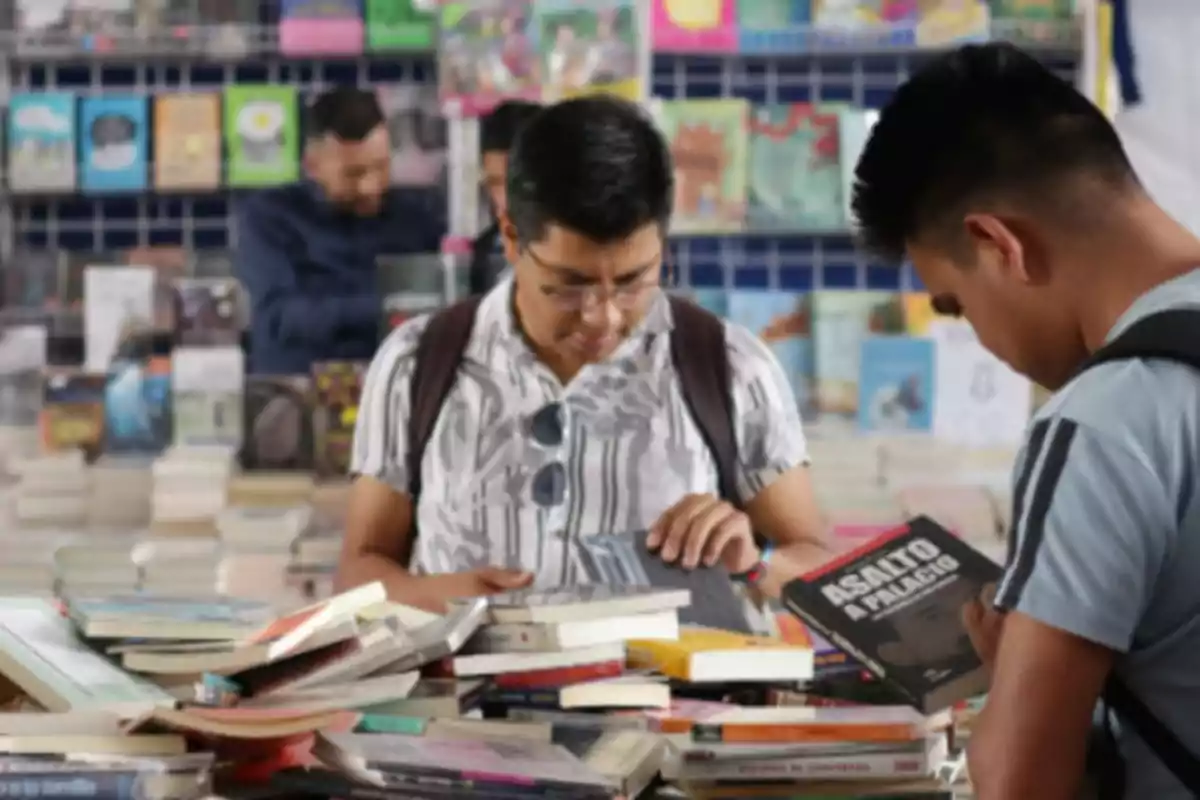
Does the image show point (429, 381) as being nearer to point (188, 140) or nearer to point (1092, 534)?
point (1092, 534)

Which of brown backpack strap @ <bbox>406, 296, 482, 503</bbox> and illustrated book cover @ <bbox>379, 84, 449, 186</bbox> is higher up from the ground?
illustrated book cover @ <bbox>379, 84, 449, 186</bbox>

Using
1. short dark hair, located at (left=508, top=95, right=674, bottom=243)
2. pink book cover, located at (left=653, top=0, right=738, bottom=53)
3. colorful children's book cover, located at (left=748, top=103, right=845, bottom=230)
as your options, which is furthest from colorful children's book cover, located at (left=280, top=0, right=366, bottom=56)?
short dark hair, located at (left=508, top=95, right=674, bottom=243)

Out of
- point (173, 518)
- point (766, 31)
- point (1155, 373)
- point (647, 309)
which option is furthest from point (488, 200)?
point (1155, 373)

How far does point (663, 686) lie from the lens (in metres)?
1.68

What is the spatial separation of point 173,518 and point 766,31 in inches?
71.3

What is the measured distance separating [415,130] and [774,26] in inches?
35.3

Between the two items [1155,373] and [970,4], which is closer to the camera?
[1155,373]

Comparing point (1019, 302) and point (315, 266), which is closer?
point (1019, 302)

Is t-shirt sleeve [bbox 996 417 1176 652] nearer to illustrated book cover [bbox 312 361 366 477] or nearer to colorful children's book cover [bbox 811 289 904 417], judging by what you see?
colorful children's book cover [bbox 811 289 904 417]

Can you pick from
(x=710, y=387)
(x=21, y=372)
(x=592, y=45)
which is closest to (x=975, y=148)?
(x=710, y=387)

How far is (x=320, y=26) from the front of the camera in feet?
12.6

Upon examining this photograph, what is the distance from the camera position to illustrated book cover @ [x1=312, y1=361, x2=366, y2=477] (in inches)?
147

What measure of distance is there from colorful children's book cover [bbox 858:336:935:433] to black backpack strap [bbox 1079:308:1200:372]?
102 inches

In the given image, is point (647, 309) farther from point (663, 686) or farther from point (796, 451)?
point (663, 686)
